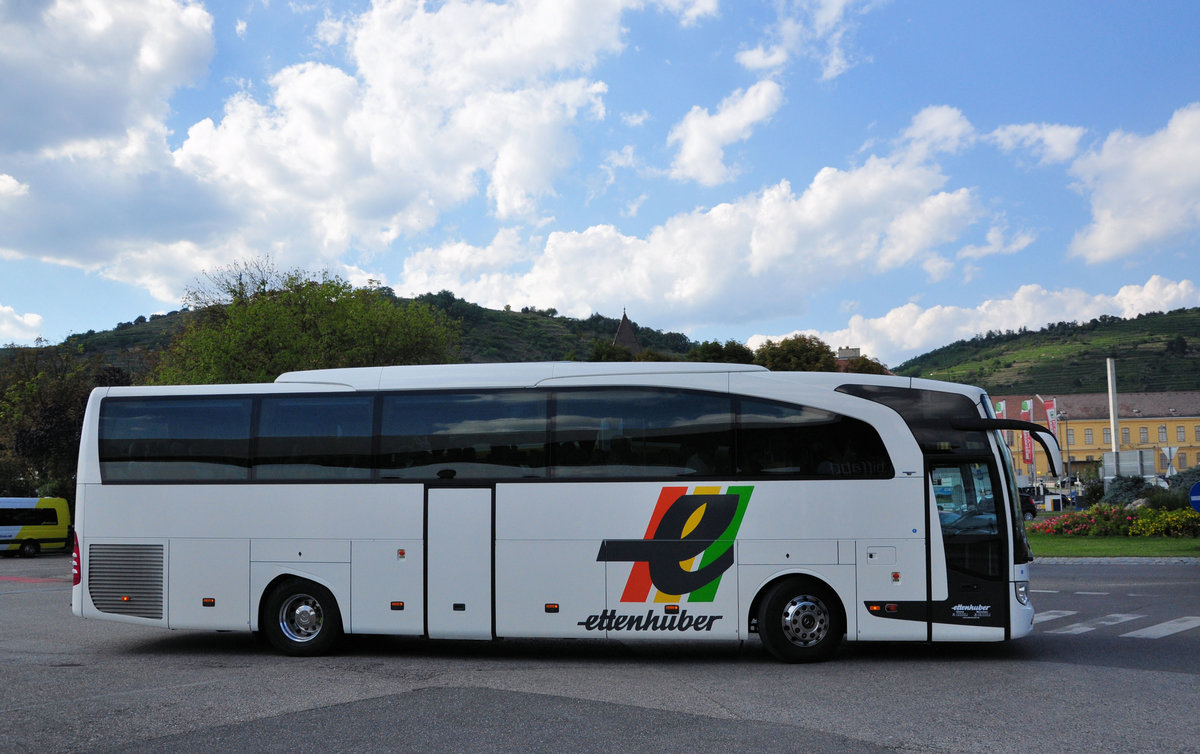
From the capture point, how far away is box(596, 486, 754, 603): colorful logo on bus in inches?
406

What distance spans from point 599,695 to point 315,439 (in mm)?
4642

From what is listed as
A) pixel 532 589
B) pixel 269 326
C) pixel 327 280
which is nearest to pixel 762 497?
pixel 532 589

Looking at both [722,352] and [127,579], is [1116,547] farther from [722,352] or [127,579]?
[722,352]

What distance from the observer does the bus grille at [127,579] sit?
37.3ft

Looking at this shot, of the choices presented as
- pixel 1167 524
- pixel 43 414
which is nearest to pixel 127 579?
pixel 1167 524

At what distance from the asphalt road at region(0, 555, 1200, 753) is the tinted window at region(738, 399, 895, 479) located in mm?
2087

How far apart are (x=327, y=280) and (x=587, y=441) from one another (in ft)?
98.7

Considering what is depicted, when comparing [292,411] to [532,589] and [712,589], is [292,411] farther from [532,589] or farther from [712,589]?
[712,589]

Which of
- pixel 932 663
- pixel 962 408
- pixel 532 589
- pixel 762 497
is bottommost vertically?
pixel 932 663

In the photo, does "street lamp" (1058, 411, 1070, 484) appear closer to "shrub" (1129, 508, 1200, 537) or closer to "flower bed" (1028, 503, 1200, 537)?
"flower bed" (1028, 503, 1200, 537)

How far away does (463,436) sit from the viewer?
35.4ft

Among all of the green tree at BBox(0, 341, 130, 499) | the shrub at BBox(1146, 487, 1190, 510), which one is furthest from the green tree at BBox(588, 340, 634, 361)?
the shrub at BBox(1146, 487, 1190, 510)

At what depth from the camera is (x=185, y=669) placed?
402 inches

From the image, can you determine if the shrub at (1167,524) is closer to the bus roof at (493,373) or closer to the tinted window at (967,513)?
the tinted window at (967,513)
